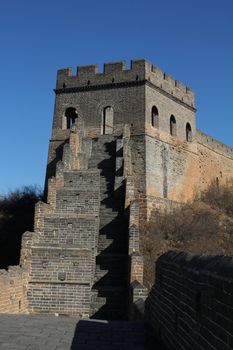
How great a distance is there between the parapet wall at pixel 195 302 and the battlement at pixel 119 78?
16.5m

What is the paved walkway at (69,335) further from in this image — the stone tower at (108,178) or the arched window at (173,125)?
the arched window at (173,125)

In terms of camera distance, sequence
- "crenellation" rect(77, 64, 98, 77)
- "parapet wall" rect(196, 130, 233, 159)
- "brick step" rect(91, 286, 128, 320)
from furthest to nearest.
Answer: "parapet wall" rect(196, 130, 233, 159) → "crenellation" rect(77, 64, 98, 77) → "brick step" rect(91, 286, 128, 320)

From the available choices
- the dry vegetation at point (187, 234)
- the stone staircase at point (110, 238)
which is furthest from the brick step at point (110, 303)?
the dry vegetation at point (187, 234)

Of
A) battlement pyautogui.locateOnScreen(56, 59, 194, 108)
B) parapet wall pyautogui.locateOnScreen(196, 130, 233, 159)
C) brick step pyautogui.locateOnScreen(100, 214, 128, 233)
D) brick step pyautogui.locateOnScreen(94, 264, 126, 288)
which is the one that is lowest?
brick step pyautogui.locateOnScreen(94, 264, 126, 288)

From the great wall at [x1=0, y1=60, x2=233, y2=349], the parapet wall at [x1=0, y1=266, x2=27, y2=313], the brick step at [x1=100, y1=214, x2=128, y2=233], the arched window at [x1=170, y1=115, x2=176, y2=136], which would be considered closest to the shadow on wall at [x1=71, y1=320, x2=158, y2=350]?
the great wall at [x1=0, y1=60, x2=233, y2=349]

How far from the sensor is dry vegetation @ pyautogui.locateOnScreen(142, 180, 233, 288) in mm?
15289

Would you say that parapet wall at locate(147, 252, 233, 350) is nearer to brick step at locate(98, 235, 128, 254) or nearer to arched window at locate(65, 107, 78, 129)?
brick step at locate(98, 235, 128, 254)

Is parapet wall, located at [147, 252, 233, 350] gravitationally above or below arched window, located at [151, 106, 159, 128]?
below

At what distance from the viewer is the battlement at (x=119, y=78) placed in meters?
21.5

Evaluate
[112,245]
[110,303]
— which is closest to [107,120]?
[112,245]

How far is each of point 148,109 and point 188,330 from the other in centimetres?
1759

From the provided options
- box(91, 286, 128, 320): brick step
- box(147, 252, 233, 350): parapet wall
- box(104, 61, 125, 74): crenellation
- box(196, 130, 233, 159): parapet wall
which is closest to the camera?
box(147, 252, 233, 350): parapet wall

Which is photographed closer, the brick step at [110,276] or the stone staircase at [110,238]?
the stone staircase at [110,238]

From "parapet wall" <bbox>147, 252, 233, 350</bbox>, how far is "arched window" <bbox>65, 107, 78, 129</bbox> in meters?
17.3
